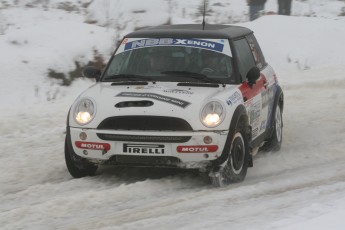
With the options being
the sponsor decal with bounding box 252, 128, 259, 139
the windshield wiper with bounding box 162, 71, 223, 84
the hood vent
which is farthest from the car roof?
the hood vent

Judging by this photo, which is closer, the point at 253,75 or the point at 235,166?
the point at 235,166

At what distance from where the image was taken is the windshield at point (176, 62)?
23.1 feet

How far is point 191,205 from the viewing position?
5.58m

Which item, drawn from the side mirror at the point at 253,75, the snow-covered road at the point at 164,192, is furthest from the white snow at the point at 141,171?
the side mirror at the point at 253,75

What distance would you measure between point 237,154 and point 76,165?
5.28 ft

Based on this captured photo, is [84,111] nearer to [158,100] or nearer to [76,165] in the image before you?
[76,165]

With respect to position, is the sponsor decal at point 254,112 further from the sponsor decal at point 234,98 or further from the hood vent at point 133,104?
the hood vent at point 133,104

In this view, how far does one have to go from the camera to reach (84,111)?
21.3 ft

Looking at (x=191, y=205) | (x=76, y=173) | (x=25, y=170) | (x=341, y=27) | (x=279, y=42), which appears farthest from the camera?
(x=341, y=27)

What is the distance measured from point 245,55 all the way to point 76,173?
247 centimetres

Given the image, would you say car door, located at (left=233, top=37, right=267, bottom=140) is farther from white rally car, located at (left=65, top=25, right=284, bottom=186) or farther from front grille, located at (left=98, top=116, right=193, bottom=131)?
front grille, located at (left=98, top=116, right=193, bottom=131)

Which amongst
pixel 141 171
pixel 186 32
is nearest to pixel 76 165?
pixel 141 171

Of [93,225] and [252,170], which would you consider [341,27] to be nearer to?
[252,170]

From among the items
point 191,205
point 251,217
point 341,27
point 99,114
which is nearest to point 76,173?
point 99,114
